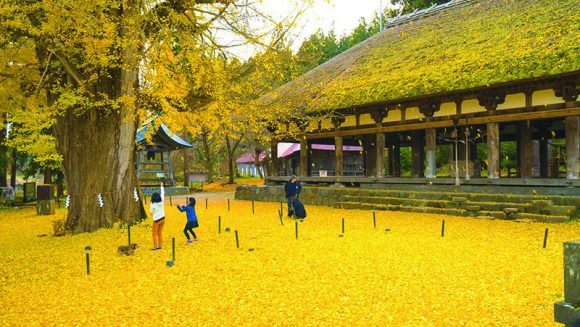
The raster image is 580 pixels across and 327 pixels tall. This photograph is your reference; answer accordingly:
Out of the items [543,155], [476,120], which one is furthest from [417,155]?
[476,120]

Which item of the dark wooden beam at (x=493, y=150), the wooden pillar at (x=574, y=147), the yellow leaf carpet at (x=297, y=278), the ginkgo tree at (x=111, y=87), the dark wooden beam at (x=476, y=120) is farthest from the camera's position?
the dark wooden beam at (x=493, y=150)

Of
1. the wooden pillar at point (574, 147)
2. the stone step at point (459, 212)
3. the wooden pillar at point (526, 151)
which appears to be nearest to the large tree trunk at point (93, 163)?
the stone step at point (459, 212)

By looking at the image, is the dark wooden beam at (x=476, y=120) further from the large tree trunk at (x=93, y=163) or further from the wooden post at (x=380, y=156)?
the large tree trunk at (x=93, y=163)

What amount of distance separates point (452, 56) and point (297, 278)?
1309cm

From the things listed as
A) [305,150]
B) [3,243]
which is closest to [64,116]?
[3,243]

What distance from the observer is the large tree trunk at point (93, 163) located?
483 inches

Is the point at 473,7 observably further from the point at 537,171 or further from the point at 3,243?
the point at 3,243

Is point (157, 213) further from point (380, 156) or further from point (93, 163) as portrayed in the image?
point (380, 156)

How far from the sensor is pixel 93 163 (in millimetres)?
12367

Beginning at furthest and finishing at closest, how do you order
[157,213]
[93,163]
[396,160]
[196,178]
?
[196,178]
[396,160]
[93,163]
[157,213]

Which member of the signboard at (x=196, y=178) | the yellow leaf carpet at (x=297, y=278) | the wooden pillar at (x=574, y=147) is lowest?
the yellow leaf carpet at (x=297, y=278)

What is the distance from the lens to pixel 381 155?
18.4 m

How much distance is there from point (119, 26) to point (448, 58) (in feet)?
39.5

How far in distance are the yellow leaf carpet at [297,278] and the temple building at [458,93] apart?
434cm
